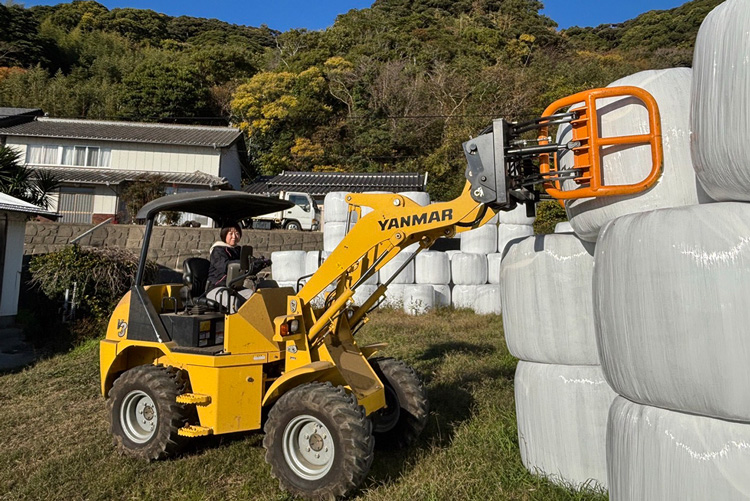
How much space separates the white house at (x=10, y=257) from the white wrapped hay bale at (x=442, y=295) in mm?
7780

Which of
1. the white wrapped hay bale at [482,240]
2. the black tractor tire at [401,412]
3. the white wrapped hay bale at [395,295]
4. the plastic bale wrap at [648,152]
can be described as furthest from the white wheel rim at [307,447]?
the white wrapped hay bale at [482,240]

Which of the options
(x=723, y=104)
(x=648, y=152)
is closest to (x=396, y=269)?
(x=648, y=152)

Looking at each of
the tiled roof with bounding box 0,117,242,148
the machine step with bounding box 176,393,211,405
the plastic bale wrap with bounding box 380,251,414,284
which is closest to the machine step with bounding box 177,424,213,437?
the machine step with bounding box 176,393,211,405

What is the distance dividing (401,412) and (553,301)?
1.76 metres

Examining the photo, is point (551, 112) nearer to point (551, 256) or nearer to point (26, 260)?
point (551, 256)

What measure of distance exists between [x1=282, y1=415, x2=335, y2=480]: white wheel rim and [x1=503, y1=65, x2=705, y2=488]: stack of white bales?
142 centimetres

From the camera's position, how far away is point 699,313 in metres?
2.19

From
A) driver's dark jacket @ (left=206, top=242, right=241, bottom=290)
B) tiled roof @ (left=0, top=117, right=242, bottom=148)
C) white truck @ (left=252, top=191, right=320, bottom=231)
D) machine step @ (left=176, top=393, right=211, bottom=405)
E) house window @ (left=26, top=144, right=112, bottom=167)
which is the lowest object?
machine step @ (left=176, top=393, right=211, bottom=405)

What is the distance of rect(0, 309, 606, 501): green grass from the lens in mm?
3887

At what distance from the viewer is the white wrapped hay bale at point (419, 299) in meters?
11.2

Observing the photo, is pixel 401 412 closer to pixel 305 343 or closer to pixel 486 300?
pixel 305 343

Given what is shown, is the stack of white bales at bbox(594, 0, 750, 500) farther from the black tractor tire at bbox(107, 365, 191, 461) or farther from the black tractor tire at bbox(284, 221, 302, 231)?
the black tractor tire at bbox(284, 221, 302, 231)

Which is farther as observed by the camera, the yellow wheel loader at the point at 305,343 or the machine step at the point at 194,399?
the machine step at the point at 194,399

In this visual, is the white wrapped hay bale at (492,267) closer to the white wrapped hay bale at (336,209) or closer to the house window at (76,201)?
the white wrapped hay bale at (336,209)
